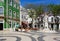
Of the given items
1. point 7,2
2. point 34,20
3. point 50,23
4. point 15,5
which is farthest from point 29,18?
point 7,2

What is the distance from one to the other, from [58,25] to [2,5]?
29449mm

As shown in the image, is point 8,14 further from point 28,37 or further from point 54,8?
point 28,37

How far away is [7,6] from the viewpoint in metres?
53.4

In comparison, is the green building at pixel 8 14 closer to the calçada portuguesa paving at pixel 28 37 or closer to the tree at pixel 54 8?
the tree at pixel 54 8

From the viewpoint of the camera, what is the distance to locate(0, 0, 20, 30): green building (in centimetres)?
5219

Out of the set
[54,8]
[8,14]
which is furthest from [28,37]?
[54,8]

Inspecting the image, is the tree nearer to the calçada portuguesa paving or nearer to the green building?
the green building

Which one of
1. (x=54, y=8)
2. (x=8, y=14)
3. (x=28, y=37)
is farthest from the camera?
(x=54, y=8)

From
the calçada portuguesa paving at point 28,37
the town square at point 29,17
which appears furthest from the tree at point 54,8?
the calçada portuguesa paving at point 28,37

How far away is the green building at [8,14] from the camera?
171 ft

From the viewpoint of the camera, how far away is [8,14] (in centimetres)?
5409

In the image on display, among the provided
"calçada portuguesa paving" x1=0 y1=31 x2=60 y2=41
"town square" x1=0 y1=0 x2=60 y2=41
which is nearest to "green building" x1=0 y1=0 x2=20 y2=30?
"town square" x1=0 y1=0 x2=60 y2=41

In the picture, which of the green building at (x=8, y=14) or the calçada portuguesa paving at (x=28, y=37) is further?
the green building at (x=8, y=14)

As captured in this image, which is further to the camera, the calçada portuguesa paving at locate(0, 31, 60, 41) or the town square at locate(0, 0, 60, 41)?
the town square at locate(0, 0, 60, 41)
